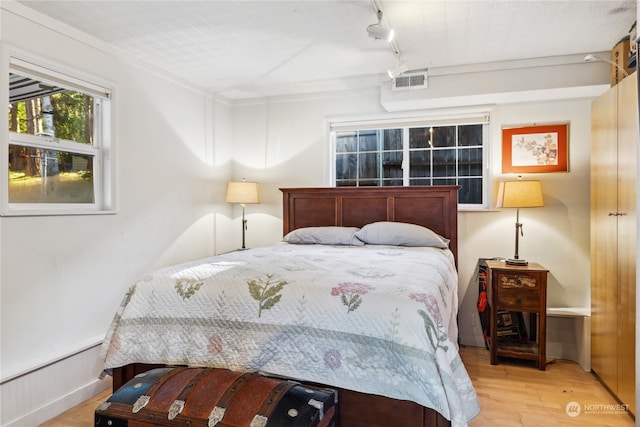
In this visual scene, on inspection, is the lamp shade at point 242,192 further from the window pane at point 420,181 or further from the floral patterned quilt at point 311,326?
the floral patterned quilt at point 311,326

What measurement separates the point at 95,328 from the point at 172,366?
4.04ft

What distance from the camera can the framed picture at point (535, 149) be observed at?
3.28 metres

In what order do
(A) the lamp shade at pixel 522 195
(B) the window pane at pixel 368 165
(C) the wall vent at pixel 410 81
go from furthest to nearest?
(B) the window pane at pixel 368 165 < (C) the wall vent at pixel 410 81 < (A) the lamp shade at pixel 522 195

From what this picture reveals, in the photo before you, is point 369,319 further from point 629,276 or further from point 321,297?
point 629,276

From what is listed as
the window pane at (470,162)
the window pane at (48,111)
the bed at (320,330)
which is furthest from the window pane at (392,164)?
the window pane at (48,111)

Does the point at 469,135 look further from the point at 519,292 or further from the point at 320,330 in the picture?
the point at 320,330

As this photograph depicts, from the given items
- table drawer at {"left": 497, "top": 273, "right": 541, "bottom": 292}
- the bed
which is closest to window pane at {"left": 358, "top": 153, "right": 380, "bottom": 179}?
table drawer at {"left": 497, "top": 273, "right": 541, "bottom": 292}

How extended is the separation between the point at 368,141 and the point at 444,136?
29.3 inches

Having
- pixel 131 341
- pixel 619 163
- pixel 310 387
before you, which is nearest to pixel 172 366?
pixel 131 341

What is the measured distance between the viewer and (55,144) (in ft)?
8.28

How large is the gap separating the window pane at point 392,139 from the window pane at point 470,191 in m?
0.70

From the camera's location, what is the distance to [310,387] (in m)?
1.58

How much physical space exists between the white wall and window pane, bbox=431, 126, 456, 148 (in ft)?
7.29

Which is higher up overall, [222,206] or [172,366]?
[222,206]
